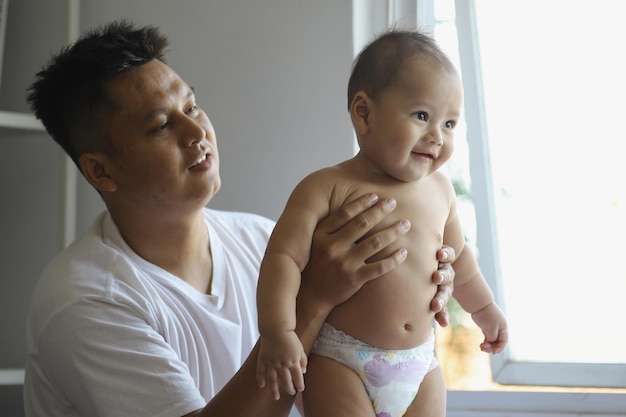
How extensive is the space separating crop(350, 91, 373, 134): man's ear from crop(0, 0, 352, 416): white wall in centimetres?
56

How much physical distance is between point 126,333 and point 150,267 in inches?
7.9

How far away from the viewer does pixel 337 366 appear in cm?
116

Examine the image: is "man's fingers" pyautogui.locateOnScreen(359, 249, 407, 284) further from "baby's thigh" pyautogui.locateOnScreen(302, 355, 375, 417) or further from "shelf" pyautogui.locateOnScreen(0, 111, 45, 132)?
"shelf" pyautogui.locateOnScreen(0, 111, 45, 132)

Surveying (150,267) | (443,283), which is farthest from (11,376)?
(443,283)

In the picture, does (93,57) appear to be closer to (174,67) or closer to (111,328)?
(174,67)

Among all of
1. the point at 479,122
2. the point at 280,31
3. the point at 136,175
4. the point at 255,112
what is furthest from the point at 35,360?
the point at 479,122

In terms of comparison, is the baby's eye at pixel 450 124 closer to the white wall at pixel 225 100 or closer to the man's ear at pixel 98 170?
the white wall at pixel 225 100

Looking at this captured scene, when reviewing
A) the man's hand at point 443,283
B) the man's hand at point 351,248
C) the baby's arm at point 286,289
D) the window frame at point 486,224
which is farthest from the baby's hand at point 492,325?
the window frame at point 486,224

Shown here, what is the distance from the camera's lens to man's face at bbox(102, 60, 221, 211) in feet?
4.73

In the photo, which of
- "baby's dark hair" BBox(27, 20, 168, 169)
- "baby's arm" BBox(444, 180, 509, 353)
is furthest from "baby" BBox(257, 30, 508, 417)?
"baby's dark hair" BBox(27, 20, 168, 169)

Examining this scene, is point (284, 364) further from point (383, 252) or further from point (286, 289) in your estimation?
point (383, 252)

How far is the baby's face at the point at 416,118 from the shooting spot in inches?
45.9

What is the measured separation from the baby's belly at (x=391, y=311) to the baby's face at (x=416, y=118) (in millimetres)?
181

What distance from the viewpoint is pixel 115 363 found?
130 cm
